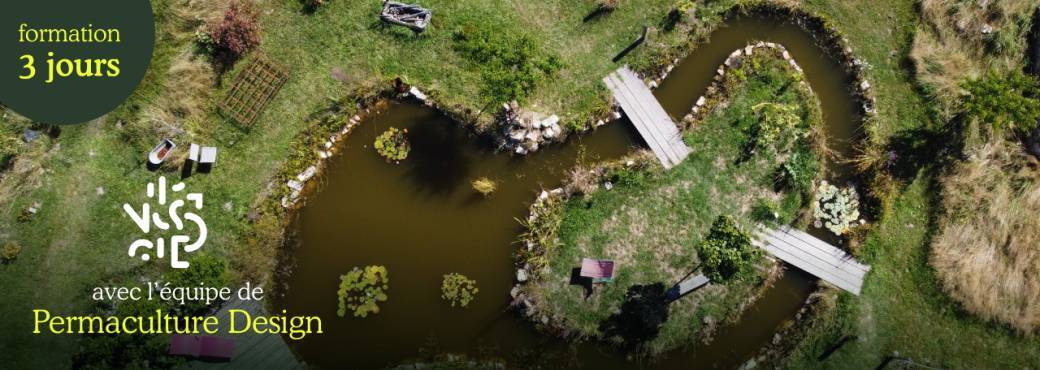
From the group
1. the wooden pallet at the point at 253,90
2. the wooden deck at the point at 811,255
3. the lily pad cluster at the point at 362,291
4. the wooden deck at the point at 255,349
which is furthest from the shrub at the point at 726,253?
the wooden pallet at the point at 253,90

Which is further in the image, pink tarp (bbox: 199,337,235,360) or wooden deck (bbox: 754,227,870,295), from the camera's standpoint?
wooden deck (bbox: 754,227,870,295)

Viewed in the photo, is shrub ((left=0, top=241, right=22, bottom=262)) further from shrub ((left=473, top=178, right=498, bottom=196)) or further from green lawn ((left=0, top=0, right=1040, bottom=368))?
shrub ((left=473, top=178, right=498, bottom=196))

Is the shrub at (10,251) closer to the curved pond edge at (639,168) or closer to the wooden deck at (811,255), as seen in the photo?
the curved pond edge at (639,168)

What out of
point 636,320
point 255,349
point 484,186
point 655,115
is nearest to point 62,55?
point 255,349

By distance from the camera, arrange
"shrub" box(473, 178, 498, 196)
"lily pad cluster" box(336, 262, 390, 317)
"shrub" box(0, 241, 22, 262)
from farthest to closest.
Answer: "shrub" box(473, 178, 498, 196)
"lily pad cluster" box(336, 262, 390, 317)
"shrub" box(0, 241, 22, 262)

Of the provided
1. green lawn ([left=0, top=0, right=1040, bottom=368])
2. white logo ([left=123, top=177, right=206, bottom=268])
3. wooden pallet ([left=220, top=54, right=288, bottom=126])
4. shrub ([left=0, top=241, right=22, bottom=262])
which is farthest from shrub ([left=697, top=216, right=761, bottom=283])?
shrub ([left=0, top=241, right=22, bottom=262])

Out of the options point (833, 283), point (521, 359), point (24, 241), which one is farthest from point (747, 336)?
point (24, 241)

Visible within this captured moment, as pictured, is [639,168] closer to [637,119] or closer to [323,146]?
[637,119]
